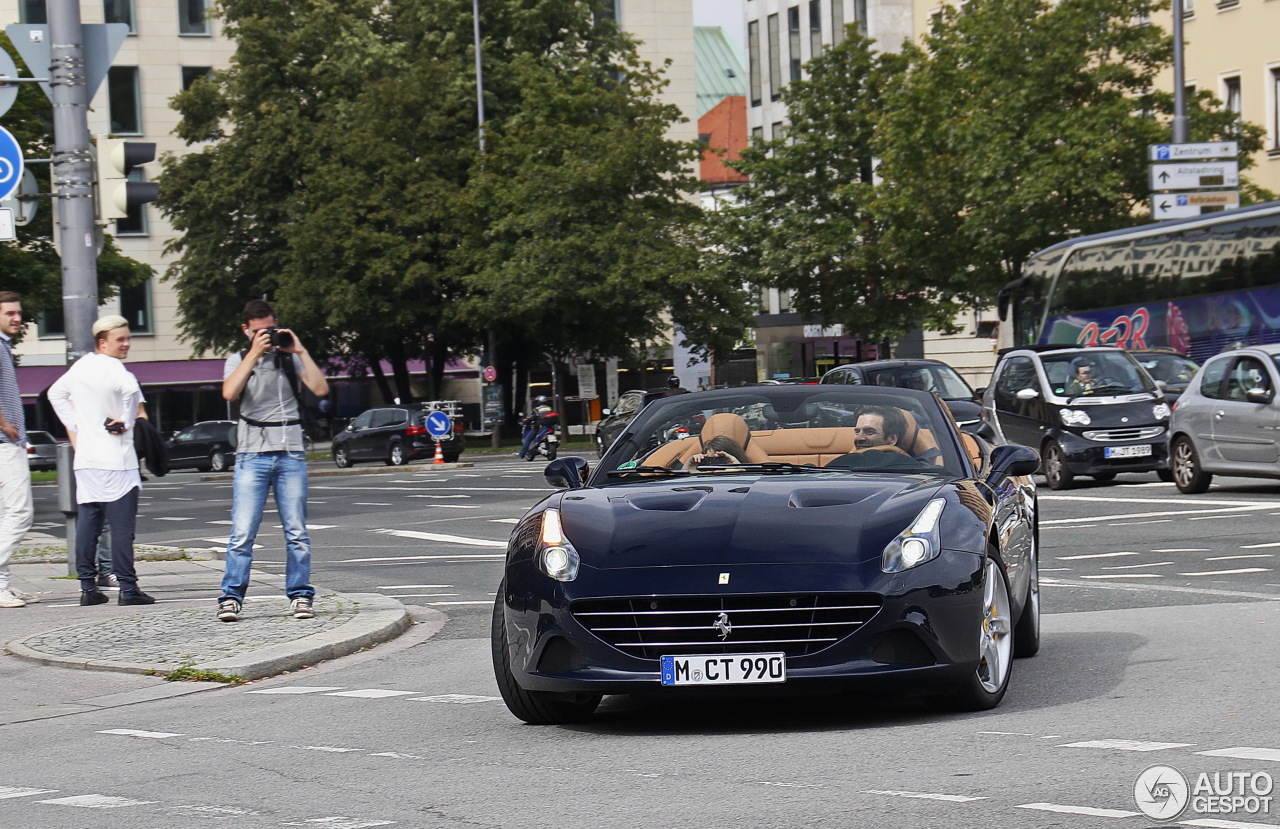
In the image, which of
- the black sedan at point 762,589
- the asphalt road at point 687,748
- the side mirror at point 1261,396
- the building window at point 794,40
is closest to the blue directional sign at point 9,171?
the asphalt road at point 687,748

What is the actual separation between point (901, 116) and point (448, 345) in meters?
19.4

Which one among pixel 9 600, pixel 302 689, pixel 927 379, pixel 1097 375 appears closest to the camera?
pixel 302 689

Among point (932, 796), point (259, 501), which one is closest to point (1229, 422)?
point (259, 501)

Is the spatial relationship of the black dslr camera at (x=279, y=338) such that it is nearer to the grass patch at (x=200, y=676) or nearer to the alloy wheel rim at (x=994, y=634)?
the grass patch at (x=200, y=676)

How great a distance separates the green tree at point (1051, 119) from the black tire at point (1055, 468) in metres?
18.6

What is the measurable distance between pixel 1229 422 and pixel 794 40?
184ft

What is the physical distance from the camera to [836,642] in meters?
6.62

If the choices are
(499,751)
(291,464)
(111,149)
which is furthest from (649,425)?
(111,149)

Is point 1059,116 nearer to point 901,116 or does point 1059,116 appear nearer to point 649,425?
point 901,116

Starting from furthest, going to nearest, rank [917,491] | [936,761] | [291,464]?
[291,464] → [917,491] → [936,761]

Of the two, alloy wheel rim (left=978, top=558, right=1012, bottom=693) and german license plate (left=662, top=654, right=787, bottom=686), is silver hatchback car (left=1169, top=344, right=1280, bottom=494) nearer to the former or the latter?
alloy wheel rim (left=978, top=558, right=1012, bottom=693)

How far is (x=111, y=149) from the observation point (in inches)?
553

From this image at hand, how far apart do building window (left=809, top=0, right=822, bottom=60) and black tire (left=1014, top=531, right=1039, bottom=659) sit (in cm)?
6492

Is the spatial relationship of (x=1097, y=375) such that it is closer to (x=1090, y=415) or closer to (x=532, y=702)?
(x=1090, y=415)
